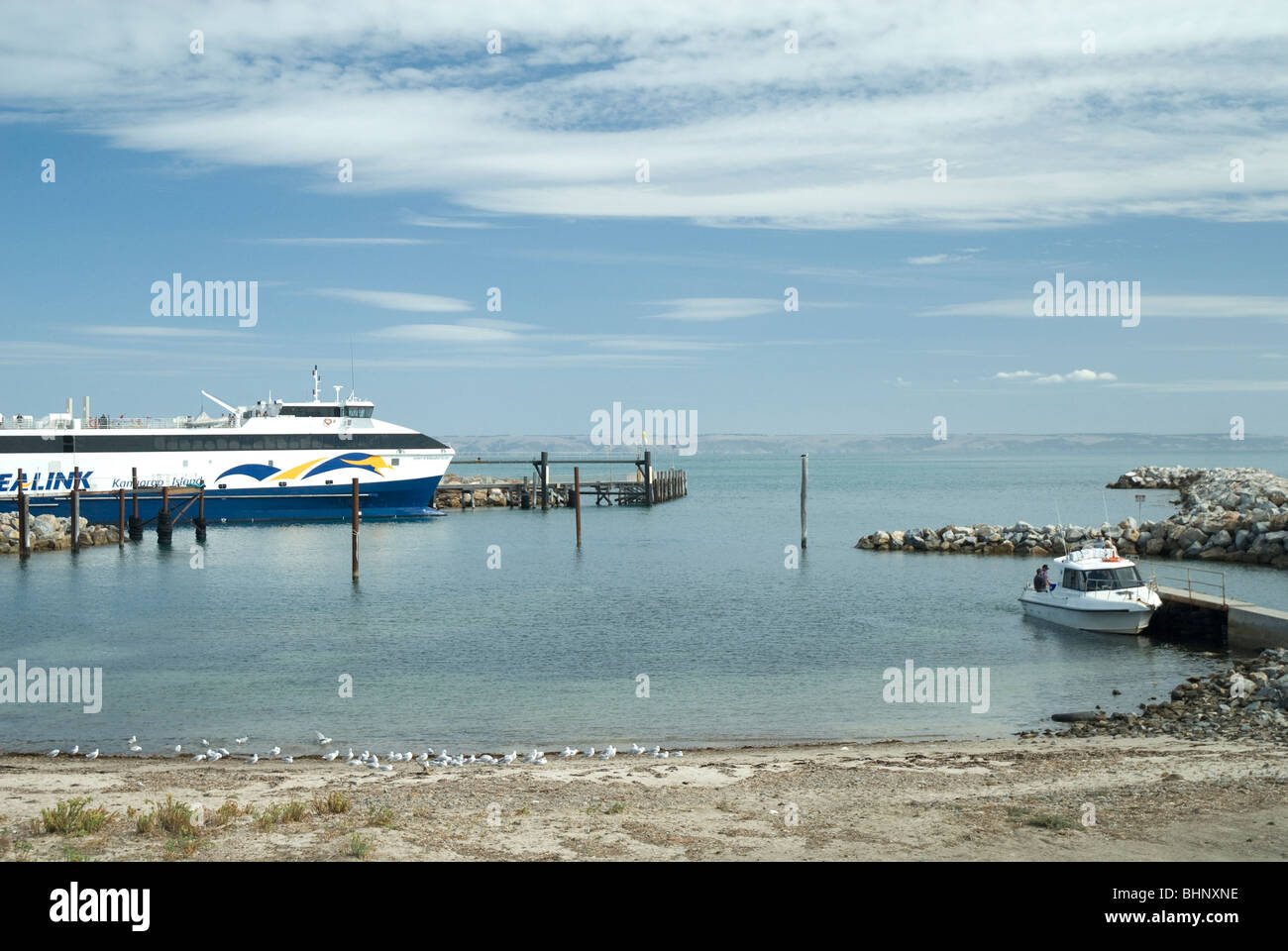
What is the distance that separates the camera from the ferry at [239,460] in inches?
2437

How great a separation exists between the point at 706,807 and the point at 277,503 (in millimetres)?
59157

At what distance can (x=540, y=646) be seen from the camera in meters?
26.3

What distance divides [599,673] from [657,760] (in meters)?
7.77

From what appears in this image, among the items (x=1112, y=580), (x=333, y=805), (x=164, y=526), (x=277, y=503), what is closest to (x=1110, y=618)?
(x=1112, y=580)

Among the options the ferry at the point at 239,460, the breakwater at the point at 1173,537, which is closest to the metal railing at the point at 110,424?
the ferry at the point at 239,460

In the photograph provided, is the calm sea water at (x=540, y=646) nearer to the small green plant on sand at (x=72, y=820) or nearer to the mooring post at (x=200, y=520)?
the mooring post at (x=200, y=520)

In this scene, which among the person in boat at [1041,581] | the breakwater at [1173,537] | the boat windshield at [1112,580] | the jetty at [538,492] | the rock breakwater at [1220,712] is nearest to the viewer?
the rock breakwater at [1220,712]

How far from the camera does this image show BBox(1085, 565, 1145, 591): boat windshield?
26734 millimetres

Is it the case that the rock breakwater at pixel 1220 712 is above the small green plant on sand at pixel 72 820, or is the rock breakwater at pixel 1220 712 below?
below

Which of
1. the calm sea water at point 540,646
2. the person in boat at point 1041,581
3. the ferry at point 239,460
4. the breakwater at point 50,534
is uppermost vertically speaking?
Result: the ferry at point 239,460

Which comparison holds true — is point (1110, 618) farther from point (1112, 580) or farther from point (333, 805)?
point (333, 805)

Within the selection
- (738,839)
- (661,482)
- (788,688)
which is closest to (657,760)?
(738,839)

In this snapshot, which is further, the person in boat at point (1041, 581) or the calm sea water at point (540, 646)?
the person in boat at point (1041, 581)

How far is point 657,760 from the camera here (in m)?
15.0
